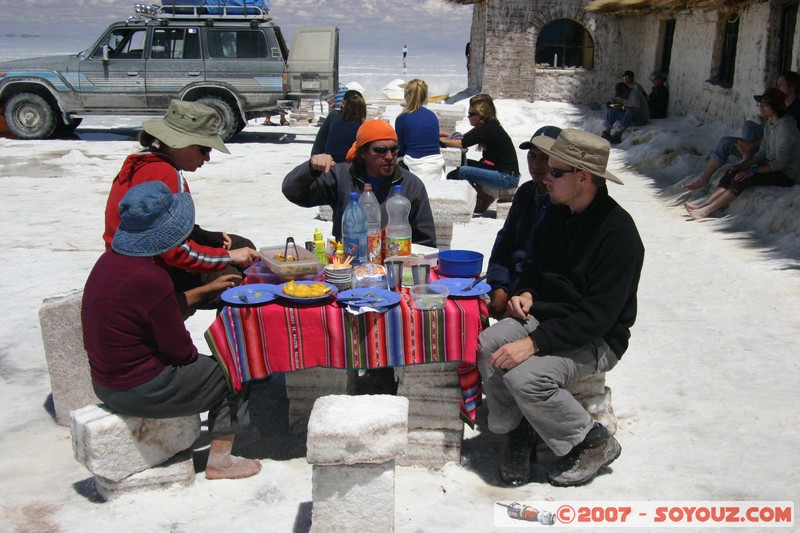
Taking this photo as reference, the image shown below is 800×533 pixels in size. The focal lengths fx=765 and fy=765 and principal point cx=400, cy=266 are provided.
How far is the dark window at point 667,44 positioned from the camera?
55.1 feet

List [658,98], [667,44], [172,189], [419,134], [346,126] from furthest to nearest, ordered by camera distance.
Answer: [667,44]
[658,98]
[419,134]
[346,126]
[172,189]

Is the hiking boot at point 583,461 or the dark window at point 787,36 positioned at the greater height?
the dark window at point 787,36

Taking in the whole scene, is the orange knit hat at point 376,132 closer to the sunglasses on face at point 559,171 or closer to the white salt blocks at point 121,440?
the sunglasses on face at point 559,171

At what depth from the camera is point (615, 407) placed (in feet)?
14.4

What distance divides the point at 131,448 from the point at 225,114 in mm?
12344

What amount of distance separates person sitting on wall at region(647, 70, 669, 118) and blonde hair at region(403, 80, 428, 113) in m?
9.26

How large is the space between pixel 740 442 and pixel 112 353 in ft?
10.2

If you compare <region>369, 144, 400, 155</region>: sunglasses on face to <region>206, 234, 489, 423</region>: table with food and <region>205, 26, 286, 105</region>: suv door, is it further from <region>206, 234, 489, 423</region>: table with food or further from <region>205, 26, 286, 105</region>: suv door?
<region>205, 26, 286, 105</region>: suv door

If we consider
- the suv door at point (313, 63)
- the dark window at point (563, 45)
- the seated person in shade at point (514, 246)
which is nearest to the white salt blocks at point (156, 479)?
the seated person in shade at point (514, 246)

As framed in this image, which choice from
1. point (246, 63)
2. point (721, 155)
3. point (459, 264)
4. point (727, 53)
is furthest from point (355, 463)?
point (246, 63)

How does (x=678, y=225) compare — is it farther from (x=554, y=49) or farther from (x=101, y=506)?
(x=554, y=49)

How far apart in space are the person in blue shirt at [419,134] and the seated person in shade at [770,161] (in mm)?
3263

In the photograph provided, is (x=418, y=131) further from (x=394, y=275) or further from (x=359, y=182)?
(x=394, y=275)

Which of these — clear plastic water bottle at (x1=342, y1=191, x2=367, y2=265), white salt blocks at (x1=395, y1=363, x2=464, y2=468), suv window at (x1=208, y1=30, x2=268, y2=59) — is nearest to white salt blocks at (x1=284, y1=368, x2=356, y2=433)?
white salt blocks at (x1=395, y1=363, x2=464, y2=468)
